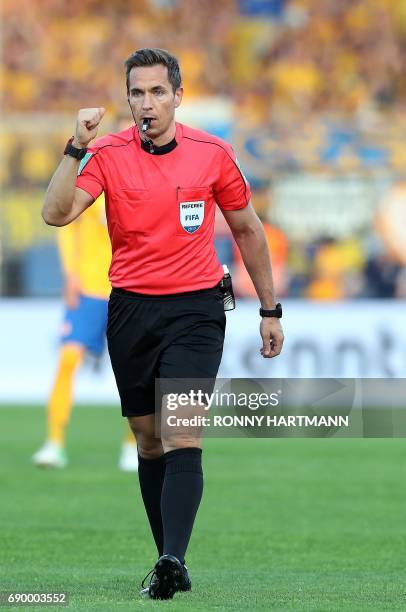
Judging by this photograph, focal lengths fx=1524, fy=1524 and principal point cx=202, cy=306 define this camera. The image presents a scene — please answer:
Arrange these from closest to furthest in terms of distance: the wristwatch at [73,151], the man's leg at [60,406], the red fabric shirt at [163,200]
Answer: the wristwatch at [73,151] < the red fabric shirt at [163,200] < the man's leg at [60,406]

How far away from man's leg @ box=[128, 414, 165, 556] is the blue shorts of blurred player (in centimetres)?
523

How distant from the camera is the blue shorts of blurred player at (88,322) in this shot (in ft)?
37.8

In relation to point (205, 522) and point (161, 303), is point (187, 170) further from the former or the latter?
point (205, 522)

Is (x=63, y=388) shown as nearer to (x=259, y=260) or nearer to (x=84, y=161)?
(x=259, y=260)

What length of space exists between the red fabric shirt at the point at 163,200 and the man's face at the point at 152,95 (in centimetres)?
15

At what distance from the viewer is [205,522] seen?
8.80m

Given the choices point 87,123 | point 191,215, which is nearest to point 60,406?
point 191,215

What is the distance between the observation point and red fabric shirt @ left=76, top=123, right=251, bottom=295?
5.95m

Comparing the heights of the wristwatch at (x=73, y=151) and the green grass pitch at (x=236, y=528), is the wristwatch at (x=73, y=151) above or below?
above

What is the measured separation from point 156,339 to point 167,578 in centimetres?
98

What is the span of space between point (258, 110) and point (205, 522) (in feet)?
72.2

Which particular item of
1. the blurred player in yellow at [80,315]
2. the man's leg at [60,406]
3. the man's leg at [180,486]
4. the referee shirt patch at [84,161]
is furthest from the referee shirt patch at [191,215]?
the man's leg at [60,406]

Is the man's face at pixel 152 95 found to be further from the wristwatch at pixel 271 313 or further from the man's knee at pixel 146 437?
the man's knee at pixel 146 437

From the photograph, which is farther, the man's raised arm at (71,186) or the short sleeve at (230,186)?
the short sleeve at (230,186)
